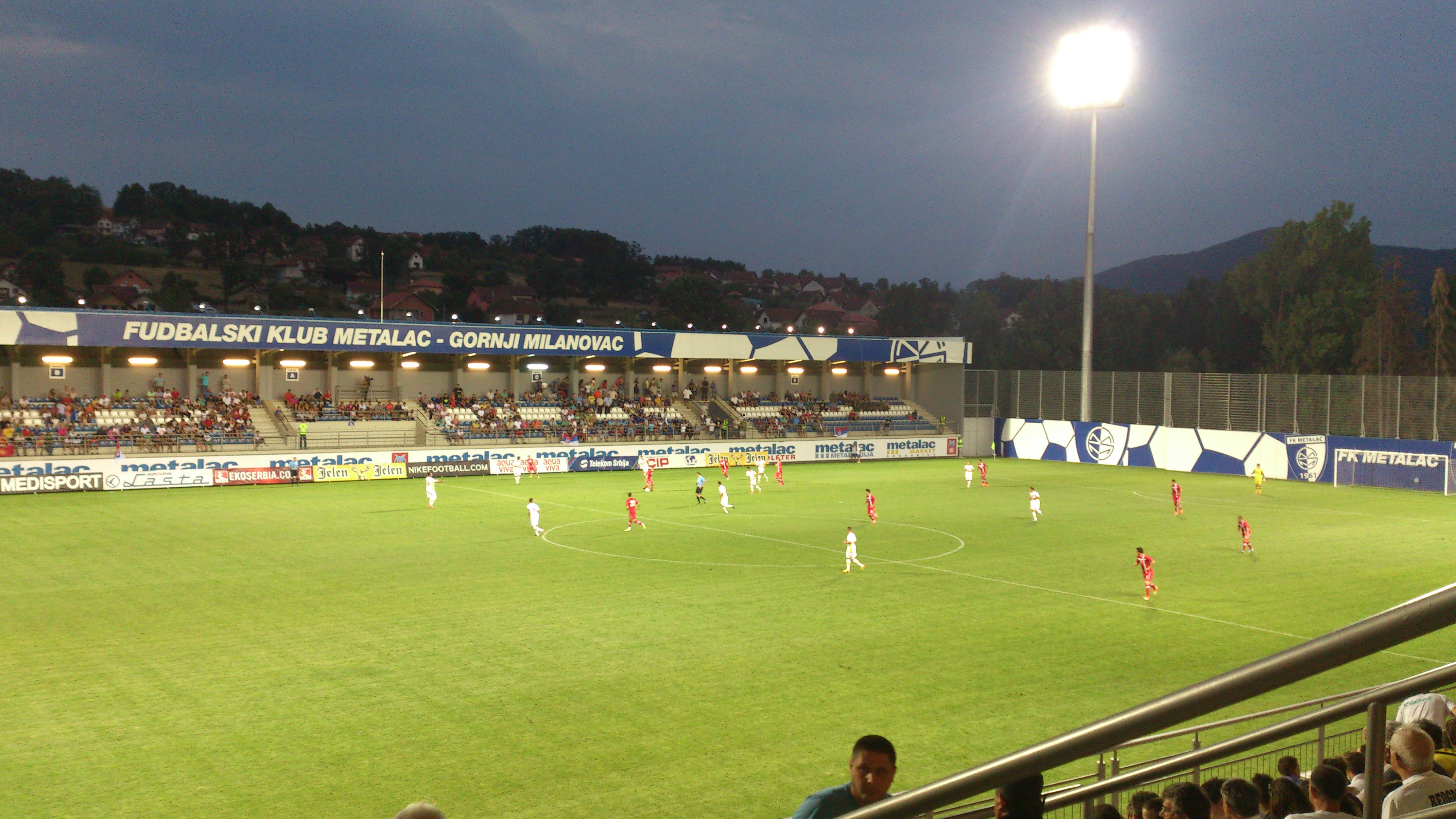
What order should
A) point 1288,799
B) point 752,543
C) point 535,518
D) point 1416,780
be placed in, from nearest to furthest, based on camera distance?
point 1416,780, point 1288,799, point 752,543, point 535,518

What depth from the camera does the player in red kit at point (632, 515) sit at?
3084 cm

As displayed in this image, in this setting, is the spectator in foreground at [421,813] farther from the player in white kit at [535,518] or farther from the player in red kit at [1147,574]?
the player in white kit at [535,518]

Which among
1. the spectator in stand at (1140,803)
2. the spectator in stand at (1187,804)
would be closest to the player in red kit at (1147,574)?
the spectator in stand at (1140,803)

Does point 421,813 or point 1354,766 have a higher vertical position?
point 421,813

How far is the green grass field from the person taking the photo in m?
11.7

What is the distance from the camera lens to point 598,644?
17656 millimetres

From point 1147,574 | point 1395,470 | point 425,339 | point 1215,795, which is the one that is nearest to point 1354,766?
point 1215,795

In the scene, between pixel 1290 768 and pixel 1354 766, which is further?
pixel 1290 768

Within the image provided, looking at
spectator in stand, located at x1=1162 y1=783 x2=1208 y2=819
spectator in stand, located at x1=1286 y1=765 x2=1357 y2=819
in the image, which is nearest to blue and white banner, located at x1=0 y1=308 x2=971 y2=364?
spectator in stand, located at x1=1162 y1=783 x2=1208 y2=819

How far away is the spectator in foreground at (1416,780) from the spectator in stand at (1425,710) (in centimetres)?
238

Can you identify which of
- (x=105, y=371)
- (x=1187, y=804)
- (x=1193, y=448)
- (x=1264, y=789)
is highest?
(x=105, y=371)

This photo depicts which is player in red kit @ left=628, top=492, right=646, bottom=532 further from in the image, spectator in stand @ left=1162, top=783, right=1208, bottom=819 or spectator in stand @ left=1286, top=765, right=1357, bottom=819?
spectator in stand @ left=1286, top=765, right=1357, bottom=819

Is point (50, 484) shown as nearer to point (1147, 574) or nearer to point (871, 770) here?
point (1147, 574)

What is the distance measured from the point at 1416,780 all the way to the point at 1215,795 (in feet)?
5.28
